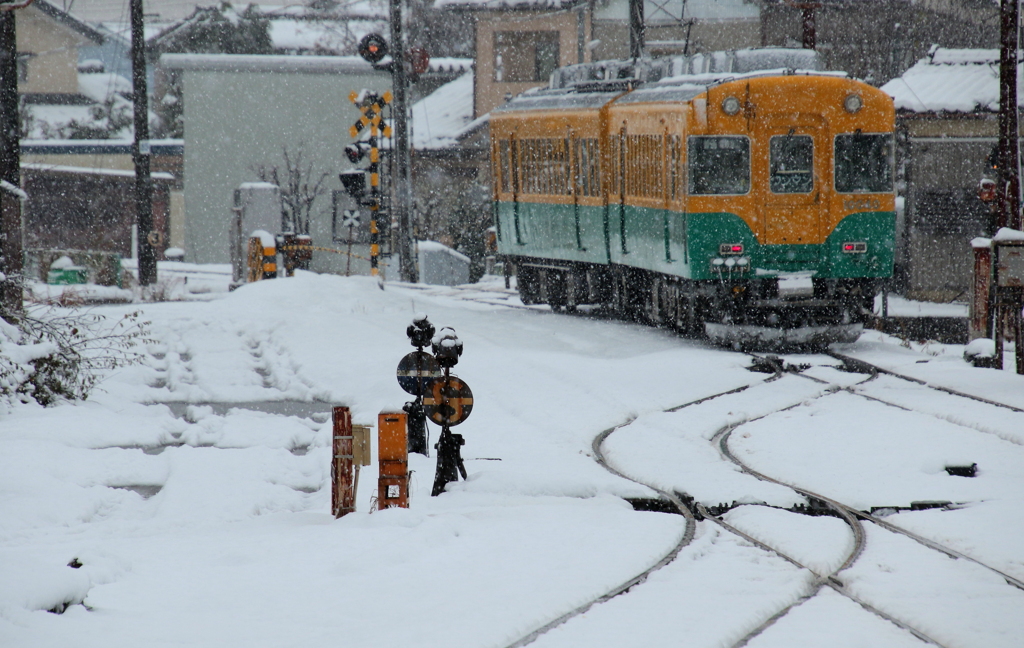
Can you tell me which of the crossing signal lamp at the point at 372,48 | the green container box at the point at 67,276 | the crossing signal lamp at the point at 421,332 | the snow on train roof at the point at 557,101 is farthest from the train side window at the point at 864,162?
the green container box at the point at 67,276

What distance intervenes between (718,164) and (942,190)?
11.5 metres

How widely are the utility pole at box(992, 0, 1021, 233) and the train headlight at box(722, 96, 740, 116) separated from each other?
17.9 ft

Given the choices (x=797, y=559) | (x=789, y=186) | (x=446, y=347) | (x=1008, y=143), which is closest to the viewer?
(x=797, y=559)

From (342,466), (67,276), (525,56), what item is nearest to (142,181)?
(67,276)

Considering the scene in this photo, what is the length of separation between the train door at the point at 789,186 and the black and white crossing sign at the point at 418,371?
723cm

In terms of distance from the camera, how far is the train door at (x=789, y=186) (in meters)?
14.9

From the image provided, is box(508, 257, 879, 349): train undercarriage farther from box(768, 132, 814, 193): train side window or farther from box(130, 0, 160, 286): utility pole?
box(130, 0, 160, 286): utility pole

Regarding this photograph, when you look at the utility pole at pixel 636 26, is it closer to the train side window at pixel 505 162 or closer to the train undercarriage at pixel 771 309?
the train side window at pixel 505 162

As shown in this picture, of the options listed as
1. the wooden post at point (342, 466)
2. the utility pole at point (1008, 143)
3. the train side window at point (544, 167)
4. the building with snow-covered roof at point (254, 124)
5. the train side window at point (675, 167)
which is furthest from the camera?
the building with snow-covered roof at point (254, 124)

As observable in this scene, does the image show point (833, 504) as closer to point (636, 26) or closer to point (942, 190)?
point (636, 26)

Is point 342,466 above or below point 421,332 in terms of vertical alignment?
below

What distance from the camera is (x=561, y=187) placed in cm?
1936

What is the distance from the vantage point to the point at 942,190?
981 inches

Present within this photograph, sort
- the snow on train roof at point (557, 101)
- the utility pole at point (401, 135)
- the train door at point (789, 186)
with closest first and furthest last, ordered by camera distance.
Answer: the train door at point (789, 186) < the snow on train roof at point (557, 101) < the utility pole at point (401, 135)
